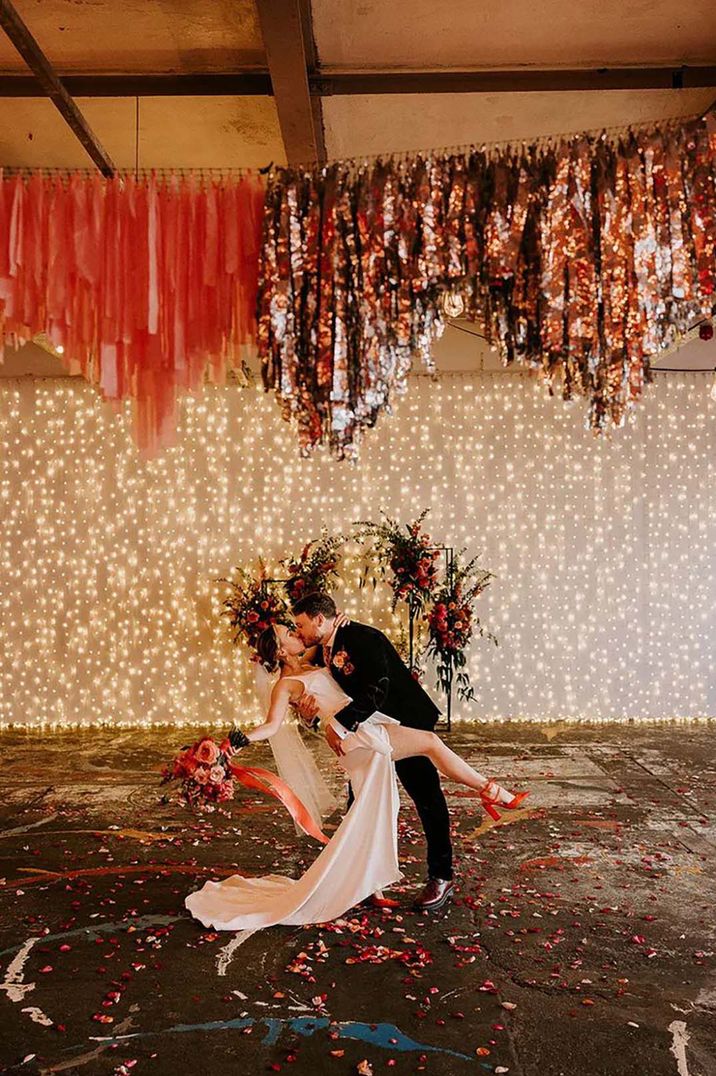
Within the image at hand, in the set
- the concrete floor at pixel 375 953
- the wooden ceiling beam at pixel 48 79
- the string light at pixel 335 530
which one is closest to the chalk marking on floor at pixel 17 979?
the concrete floor at pixel 375 953

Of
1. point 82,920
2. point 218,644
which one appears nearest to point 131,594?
point 218,644

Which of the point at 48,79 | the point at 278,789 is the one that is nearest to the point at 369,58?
the point at 48,79

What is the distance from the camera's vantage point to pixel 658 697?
8.73 metres

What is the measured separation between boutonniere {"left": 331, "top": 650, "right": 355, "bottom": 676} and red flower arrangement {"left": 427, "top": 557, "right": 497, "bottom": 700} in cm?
387

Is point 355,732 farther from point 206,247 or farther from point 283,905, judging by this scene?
point 206,247

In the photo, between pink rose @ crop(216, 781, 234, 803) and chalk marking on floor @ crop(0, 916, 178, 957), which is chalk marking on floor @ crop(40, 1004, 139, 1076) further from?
pink rose @ crop(216, 781, 234, 803)

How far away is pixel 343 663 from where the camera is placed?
3.86 meters

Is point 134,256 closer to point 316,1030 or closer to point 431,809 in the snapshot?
point 431,809

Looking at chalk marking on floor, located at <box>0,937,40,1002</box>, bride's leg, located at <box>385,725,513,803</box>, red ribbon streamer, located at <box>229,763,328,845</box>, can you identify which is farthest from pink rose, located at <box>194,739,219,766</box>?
chalk marking on floor, located at <box>0,937,40,1002</box>

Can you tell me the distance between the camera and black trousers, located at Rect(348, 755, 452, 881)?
12.6 feet

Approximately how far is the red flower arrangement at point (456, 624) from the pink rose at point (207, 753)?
4.31 metres

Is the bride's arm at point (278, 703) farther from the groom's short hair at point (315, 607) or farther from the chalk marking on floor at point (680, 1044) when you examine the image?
the chalk marking on floor at point (680, 1044)

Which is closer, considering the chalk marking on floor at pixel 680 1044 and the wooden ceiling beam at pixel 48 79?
the chalk marking on floor at pixel 680 1044

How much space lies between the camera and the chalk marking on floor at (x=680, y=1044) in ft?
8.28
